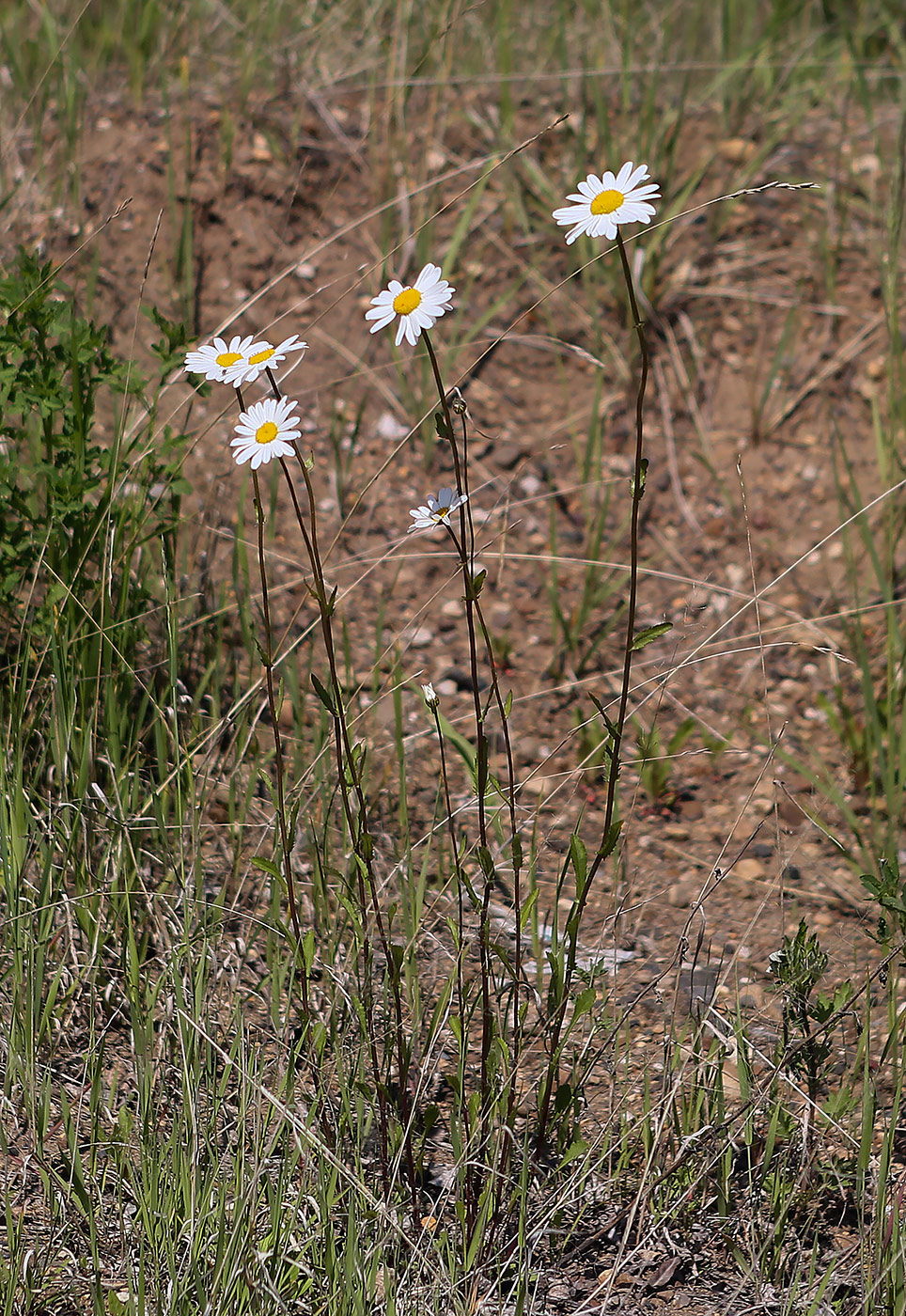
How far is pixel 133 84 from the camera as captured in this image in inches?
155

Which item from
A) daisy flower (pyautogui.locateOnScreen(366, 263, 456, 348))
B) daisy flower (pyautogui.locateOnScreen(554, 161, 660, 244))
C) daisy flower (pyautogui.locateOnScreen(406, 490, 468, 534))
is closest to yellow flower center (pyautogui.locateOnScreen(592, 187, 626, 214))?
daisy flower (pyautogui.locateOnScreen(554, 161, 660, 244))

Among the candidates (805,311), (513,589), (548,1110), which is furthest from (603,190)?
(805,311)

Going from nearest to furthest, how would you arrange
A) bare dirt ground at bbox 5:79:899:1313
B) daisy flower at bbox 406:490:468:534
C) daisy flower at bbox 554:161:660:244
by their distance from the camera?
daisy flower at bbox 554:161:660:244 < daisy flower at bbox 406:490:468:534 < bare dirt ground at bbox 5:79:899:1313

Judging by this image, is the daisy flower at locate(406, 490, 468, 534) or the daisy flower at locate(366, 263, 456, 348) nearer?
the daisy flower at locate(366, 263, 456, 348)

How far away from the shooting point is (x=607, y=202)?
4.44ft

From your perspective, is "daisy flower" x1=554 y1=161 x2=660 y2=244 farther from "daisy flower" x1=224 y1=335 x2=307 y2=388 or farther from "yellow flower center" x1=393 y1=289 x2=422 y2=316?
"daisy flower" x1=224 y1=335 x2=307 y2=388

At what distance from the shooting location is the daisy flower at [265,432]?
1307mm

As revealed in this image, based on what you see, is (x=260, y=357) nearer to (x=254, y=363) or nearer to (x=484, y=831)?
(x=254, y=363)

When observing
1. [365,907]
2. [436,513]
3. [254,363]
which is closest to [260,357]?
[254,363]

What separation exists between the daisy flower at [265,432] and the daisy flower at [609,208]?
1.18ft

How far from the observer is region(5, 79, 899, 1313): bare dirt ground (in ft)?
9.11

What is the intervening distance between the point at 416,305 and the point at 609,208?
238mm

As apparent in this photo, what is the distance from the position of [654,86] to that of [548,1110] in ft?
9.74

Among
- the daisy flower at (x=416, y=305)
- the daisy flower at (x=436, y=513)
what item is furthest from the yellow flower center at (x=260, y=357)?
the daisy flower at (x=436, y=513)
